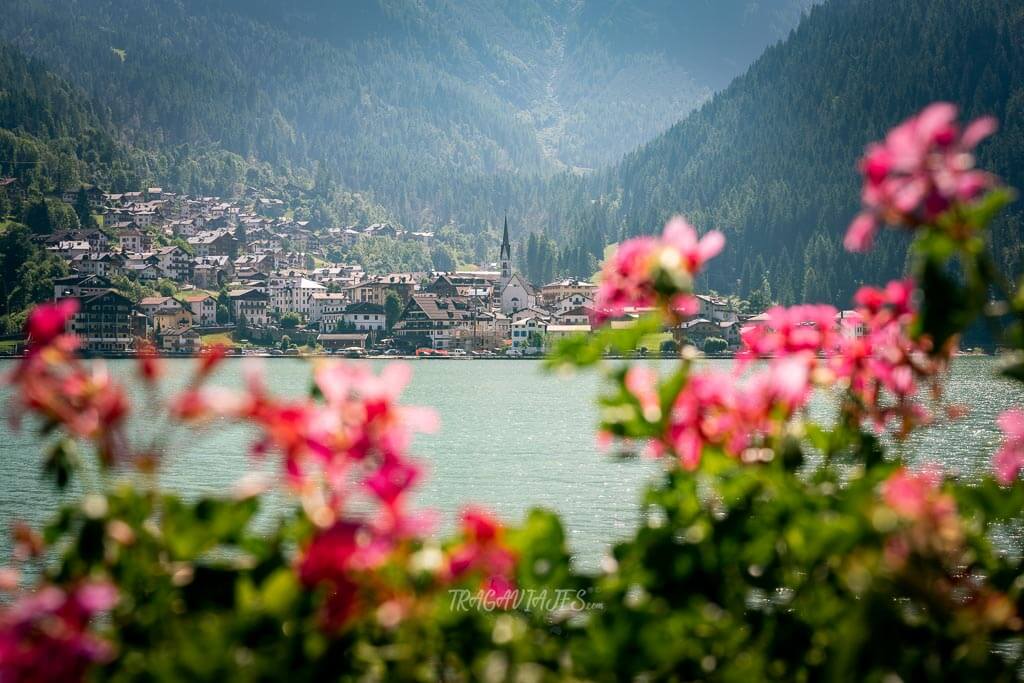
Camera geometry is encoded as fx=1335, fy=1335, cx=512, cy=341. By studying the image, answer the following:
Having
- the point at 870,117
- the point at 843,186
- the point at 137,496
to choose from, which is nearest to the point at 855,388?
the point at 137,496

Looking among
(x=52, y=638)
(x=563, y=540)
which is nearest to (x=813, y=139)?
(x=563, y=540)

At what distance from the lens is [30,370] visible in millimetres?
2051

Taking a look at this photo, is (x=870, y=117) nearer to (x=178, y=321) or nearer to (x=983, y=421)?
(x=178, y=321)

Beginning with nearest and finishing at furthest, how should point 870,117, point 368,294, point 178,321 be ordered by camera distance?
1. point 178,321
2. point 368,294
3. point 870,117

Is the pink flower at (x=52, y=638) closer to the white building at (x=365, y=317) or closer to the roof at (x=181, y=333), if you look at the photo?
the roof at (x=181, y=333)

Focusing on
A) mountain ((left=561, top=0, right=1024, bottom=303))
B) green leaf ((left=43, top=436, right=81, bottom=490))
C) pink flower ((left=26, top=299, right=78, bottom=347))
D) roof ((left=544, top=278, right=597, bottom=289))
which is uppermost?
mountain ((left=561, top=0, right=1024, bottom=303))

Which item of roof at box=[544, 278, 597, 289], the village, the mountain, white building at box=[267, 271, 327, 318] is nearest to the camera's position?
the village

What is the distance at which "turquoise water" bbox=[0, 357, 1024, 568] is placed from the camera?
88.8 feet

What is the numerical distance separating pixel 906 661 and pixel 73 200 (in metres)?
167

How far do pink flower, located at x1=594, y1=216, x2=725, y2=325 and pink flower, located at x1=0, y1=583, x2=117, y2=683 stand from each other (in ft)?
3.34

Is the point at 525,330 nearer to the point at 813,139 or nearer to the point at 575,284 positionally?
the point at 575,284

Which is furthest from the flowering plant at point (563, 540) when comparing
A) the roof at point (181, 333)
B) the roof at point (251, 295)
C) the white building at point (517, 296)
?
the white building at point (517, 296)

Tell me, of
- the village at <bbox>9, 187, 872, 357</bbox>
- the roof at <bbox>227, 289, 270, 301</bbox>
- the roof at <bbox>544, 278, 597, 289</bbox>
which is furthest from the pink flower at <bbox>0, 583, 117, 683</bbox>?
the roof at <bbox>227, 289, 270, 301</bbox>

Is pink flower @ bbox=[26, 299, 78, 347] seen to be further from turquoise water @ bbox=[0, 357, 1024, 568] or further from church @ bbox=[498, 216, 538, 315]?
church @ bbox=[498, 216, 538, 315]
